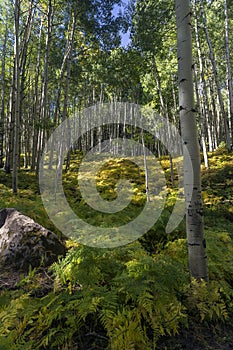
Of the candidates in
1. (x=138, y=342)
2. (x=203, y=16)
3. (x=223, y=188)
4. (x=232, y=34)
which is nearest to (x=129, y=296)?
(x=138, y=342)

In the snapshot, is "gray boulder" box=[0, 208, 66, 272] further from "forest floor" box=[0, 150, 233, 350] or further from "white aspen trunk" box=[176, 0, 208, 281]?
"white aspen trunk" box=[176, 0, 208, 281]

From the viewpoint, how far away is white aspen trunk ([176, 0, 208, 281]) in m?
3.09

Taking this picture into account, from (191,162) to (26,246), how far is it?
3.01 metres

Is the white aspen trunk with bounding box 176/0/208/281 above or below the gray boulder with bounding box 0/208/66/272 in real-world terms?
above

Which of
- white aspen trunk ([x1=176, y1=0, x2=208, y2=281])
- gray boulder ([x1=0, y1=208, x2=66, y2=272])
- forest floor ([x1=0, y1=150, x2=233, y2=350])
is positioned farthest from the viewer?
gray boulder ([x1=0, y1=208, x2=66, y2=272])

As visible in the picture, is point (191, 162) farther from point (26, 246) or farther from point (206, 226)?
point (206, 226)

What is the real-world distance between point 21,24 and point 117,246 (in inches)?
682

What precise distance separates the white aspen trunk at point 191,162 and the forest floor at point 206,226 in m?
0.61

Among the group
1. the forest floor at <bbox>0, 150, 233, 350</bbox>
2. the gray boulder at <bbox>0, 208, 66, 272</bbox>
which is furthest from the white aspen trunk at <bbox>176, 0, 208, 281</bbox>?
the gray boulder at <bbox>0, 208, 66, 272</bbox>

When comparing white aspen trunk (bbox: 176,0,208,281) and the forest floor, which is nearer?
the forest floor

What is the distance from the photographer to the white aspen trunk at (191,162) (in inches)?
122

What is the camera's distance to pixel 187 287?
2932 millimetres

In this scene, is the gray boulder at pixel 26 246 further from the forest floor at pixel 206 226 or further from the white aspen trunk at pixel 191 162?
the white aspen trunk at pixel 191 162

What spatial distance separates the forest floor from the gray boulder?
0.24 meters
